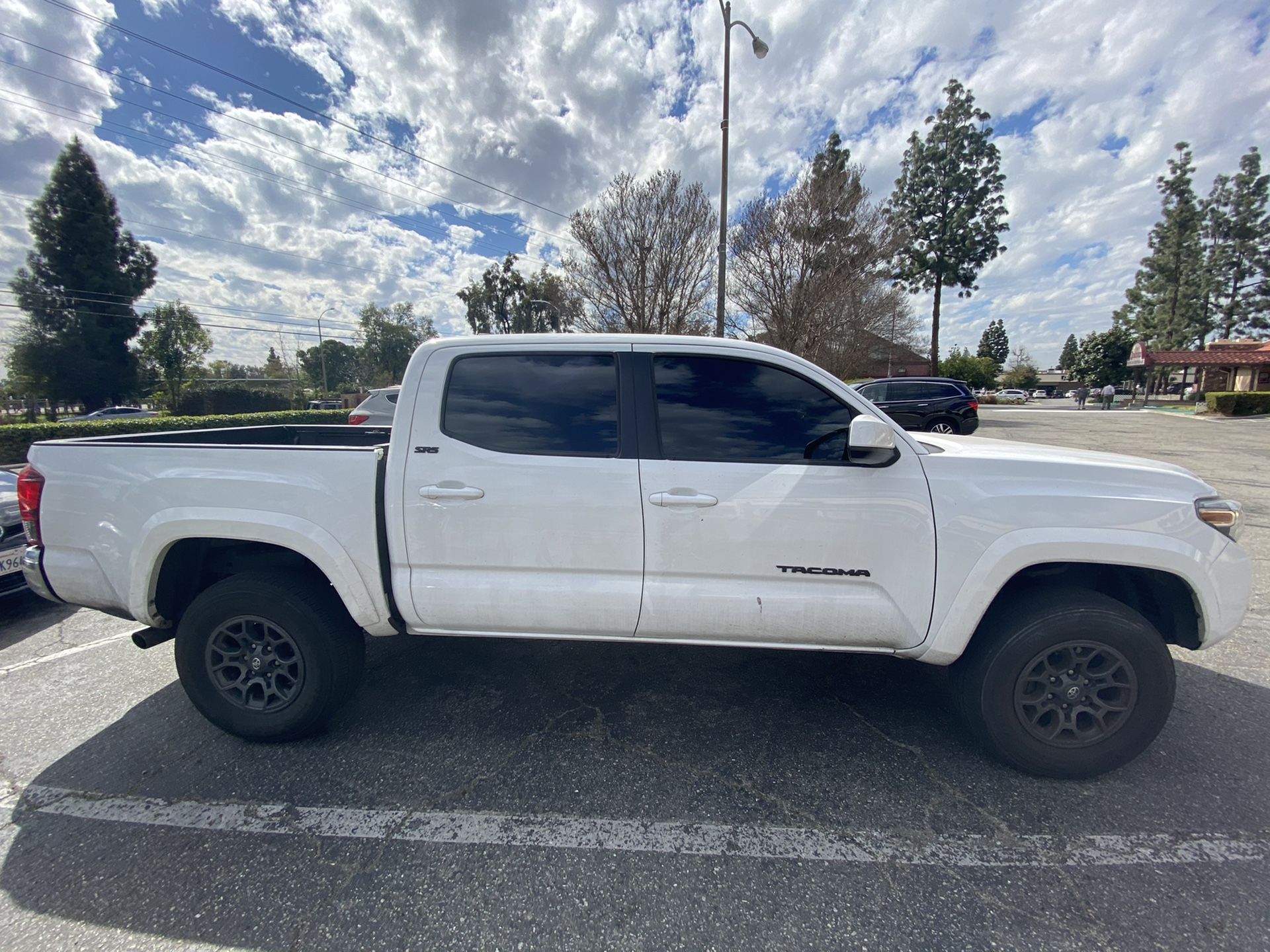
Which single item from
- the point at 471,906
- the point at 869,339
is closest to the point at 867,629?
the point at 471,906

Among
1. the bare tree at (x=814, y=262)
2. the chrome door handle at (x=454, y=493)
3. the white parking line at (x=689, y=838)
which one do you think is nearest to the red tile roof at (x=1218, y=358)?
the bare tree at (x=814, y=262)

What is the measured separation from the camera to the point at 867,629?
7.80 ft

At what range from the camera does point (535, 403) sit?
8.35 feet

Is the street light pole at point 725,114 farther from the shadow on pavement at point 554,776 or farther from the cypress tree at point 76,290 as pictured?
the cypress tree at point 76,290

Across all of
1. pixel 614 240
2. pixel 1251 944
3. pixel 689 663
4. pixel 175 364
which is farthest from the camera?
pixel 175 364

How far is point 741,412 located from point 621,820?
1.83 metres

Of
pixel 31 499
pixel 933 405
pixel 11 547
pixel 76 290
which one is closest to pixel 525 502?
pixel 31 499

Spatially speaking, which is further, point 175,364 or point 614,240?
point 175,364

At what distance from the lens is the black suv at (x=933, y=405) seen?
15.7m

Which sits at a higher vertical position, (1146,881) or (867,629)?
(867,629)

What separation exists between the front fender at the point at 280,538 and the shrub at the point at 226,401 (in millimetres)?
34644

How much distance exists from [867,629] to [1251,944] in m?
1.39

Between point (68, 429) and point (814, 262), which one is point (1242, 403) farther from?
point (68, 429)

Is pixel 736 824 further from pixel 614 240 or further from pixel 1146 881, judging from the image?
pixel 614 240
